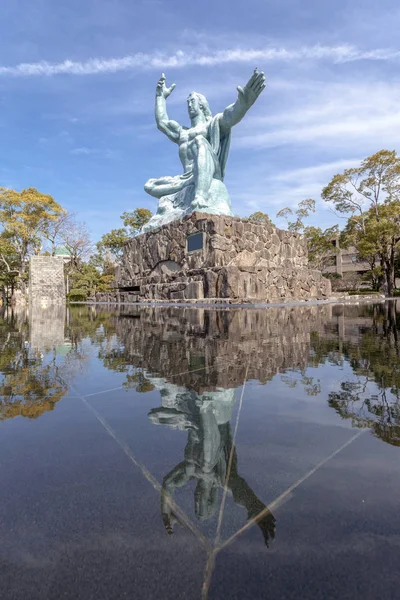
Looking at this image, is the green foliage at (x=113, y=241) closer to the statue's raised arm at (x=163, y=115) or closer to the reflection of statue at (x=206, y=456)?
the statue's raised arm at (x=163, y=115)

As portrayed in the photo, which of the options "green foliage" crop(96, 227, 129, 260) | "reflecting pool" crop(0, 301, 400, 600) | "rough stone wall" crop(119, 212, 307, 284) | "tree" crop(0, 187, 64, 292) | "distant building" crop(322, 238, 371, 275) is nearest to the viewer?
"reflecting pool" crop(0, 301, 400, 600)

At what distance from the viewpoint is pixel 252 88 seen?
11.2 metres

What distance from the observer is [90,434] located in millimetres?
1318

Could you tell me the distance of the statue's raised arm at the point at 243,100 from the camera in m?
10.9

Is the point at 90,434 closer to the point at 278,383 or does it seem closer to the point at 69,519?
the point at 69,519

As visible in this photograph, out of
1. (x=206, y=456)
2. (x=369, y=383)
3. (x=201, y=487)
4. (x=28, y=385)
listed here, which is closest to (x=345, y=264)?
(x=369, y=383)

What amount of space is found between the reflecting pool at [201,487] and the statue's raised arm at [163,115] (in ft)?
50.5

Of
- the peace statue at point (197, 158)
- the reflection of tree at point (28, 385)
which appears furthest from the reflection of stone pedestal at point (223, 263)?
the reflection of tree at point (28, 385)

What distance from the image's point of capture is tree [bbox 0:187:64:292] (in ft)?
71.9

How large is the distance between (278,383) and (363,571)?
135 centimetres

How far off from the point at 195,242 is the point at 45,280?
8.71 meters

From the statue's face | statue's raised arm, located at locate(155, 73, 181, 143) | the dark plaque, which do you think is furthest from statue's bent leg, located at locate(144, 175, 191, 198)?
the dark plaque

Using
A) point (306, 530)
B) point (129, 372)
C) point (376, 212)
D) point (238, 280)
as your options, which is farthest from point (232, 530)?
point (376, 212)

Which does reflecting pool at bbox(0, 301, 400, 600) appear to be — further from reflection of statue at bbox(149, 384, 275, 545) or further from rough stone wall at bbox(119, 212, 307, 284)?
rough stone wall at bbox(119, 212, 307, 284)
